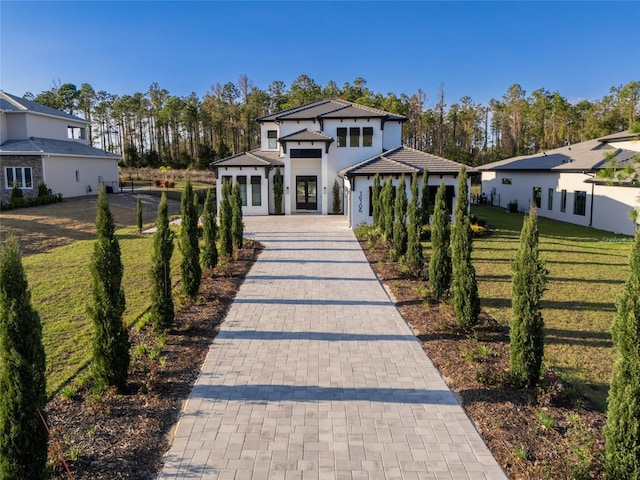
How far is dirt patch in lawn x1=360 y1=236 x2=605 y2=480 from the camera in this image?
4.92 metres

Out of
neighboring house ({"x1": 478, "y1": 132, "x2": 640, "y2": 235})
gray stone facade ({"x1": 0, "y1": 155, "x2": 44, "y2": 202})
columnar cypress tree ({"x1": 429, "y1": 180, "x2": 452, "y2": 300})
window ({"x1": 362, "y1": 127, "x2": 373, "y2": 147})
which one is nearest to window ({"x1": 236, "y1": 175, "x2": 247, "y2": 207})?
window ({"x1": 362, "y1": 127, "x2": 373, "y2": 147})

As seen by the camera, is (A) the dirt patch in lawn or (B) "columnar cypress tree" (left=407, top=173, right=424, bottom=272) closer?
(A) the dirt patch in lawn

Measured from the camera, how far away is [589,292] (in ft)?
40.4

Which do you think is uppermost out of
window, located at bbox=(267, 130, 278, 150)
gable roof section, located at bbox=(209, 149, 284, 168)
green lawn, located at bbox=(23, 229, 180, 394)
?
window, located at bbox=(267, 130, 278, 150)

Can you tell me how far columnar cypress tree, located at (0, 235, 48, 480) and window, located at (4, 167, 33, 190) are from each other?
2986 centimetres

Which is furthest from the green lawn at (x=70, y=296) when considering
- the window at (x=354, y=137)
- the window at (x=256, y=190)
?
the window at (x=354, y=137)

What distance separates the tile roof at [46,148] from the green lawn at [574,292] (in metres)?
26.8

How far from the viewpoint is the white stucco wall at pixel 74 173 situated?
101ft

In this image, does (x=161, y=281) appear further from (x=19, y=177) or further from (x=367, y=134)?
(x=19, y=177)

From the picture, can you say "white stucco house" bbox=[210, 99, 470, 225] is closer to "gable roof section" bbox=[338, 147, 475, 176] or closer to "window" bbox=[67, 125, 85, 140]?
"gable roof section" bbox=[338, 147, 475, 176]

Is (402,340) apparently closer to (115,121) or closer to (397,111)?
(397,111)

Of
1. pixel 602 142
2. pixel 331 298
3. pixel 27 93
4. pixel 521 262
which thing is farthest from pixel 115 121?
pixel 521 262

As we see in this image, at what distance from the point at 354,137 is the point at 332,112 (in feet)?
7.24

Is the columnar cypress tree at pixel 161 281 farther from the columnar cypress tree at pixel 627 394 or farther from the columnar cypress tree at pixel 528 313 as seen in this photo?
the columnar cypress tree at pixel 627 394
